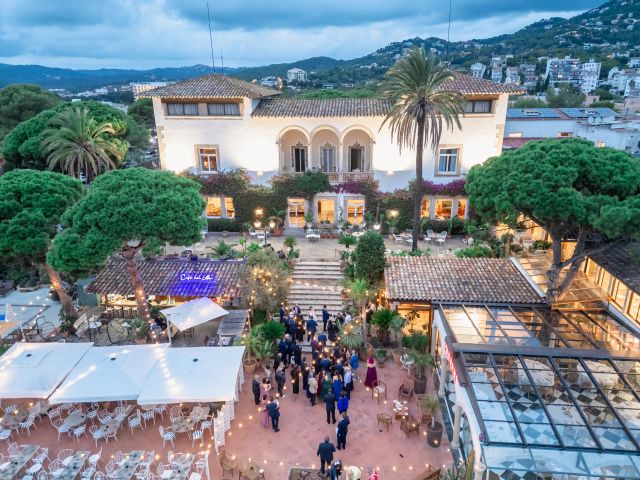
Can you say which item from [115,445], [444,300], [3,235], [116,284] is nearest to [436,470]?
[444,300]

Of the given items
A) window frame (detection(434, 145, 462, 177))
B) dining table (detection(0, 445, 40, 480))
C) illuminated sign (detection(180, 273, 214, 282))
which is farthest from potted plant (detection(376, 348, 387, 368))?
window frame (detection(434, 145, 462, 177))

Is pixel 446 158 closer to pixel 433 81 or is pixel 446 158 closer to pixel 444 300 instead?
pixel 433 81

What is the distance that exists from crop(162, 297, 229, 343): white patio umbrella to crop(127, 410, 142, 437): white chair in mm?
3766

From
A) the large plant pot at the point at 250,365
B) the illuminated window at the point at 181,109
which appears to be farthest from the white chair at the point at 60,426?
the illuminated window at the point at 181,109

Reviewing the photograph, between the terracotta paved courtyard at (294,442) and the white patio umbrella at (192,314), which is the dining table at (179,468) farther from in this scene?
the white patio umbrella at (192,314)

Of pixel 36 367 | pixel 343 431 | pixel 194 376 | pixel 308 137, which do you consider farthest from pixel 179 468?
pixel 308 137

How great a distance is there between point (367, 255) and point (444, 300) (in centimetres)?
458

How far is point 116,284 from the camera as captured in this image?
21312 millimetres

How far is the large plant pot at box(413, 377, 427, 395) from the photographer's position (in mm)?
15930

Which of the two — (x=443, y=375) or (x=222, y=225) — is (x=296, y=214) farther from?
(x=443, y=375)

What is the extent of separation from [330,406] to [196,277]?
10454 mm

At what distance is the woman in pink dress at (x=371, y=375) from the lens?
638 inches

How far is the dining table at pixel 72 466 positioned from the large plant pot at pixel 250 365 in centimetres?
609

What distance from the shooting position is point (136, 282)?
19.4 meters
